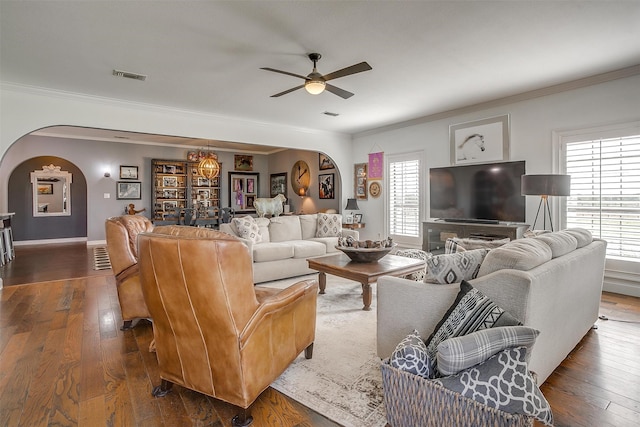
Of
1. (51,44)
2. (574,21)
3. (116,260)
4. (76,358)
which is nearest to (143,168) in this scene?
(51,44)

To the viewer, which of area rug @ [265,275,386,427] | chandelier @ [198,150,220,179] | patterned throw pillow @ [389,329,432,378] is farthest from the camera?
chandelier @ [198,150,220,179]

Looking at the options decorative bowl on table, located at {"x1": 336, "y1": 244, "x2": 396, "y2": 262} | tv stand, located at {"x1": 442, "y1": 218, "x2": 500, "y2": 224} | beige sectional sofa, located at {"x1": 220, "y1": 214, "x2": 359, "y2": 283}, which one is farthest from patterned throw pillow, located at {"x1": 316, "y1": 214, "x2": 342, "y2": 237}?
decorative bowl on table, located at {"x1": 336, "y1": 244, "x2": 396, "y2": 262}

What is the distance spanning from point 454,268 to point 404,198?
4774 millimetres

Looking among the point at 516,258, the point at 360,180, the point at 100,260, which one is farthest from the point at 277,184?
the point at 516,258

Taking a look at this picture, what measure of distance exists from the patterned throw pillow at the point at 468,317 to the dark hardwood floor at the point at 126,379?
72 centimetres

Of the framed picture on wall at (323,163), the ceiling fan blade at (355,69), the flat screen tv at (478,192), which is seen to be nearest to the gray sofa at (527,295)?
the ceiling fan blade at (355,69)

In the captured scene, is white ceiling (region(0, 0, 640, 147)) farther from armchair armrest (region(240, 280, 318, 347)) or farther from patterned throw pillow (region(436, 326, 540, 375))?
patterned throw pillow (region(436, 326, 540, 375))

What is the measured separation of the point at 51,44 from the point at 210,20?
5.58 ft

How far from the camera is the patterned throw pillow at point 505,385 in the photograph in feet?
4.03

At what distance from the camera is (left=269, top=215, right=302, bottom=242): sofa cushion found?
5.35 meters

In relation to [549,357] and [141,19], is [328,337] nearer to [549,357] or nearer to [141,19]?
[549,357]

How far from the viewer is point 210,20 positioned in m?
2.73

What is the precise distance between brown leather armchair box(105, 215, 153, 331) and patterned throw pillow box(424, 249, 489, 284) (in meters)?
2.44

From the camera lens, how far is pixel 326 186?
27.6ft
